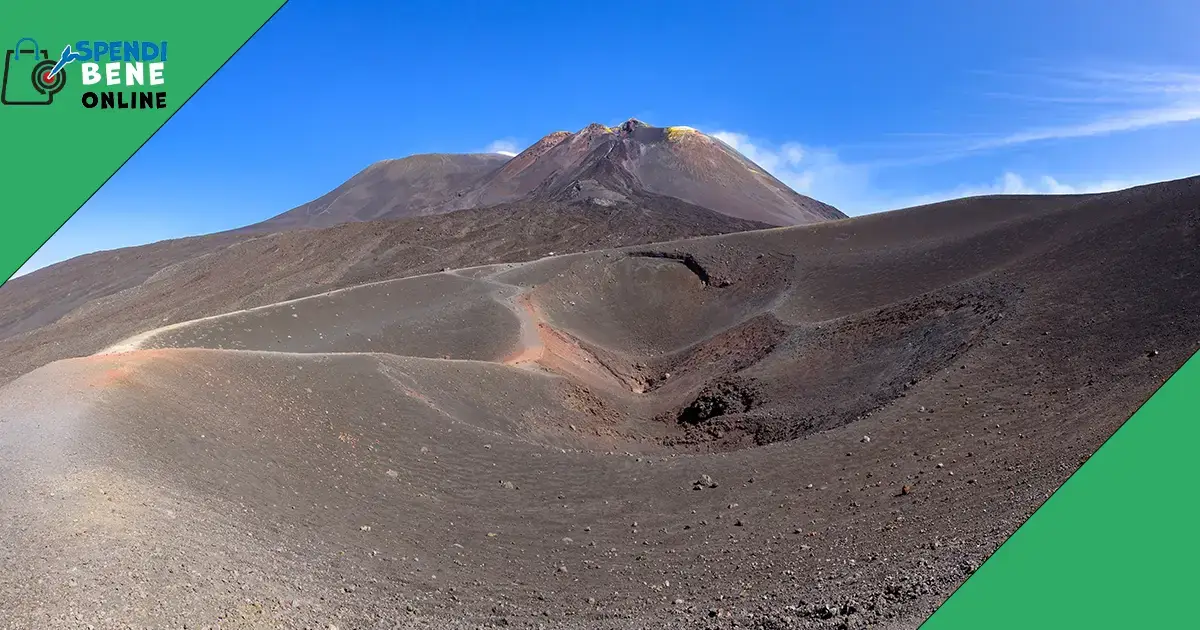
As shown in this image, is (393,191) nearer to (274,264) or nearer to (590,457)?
(274,264)

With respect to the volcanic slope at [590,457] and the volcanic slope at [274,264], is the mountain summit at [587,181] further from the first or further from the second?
the volcanic slope at [590,457]

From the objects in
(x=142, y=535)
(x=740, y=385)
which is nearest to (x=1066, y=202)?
(x=740, y=385)

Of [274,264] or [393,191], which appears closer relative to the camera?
[274,264]

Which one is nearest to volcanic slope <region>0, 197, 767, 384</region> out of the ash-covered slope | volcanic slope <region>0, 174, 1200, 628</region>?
volcanic slope <region>0, 174, 1200, 628</region>

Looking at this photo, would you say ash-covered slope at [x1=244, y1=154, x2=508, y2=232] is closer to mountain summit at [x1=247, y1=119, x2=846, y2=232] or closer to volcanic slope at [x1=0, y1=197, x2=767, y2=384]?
mountain summit at [x1=247, y1=119, x2=846, y2=232]

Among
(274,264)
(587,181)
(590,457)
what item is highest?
(587,181)

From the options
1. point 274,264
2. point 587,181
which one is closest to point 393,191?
point 587,181

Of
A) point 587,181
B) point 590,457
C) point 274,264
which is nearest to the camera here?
point 590,457
